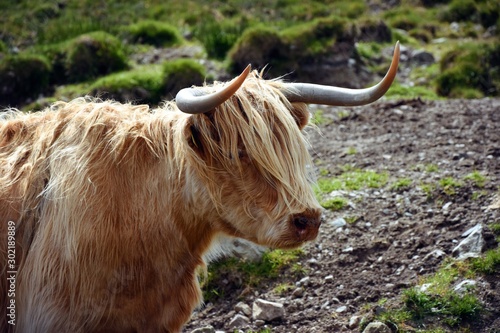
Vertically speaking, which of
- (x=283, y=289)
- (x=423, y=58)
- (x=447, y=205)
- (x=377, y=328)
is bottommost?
(x=423, y=58)

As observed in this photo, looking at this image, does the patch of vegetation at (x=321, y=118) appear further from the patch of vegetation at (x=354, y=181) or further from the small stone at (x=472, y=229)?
the small stone at (x=472, y=229)

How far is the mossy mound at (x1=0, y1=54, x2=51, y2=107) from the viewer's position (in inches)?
436

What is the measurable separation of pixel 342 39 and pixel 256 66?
1572 mm

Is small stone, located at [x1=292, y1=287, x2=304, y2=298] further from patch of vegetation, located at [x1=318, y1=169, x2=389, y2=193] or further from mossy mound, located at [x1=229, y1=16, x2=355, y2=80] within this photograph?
mossy mound, located at [x1=229, y1=16, x2=355, y2=80]

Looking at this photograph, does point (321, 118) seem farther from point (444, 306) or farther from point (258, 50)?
point (444, 306)

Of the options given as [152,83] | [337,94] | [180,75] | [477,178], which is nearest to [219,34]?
[180,75]

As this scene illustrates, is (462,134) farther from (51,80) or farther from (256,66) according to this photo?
(51,80)

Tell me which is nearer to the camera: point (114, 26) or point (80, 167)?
point (80, 167)

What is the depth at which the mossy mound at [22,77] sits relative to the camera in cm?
1106

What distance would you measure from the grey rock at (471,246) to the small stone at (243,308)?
5.62 ft

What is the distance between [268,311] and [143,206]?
1672 millimetres

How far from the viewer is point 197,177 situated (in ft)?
15.1

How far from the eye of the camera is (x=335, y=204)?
708 cm

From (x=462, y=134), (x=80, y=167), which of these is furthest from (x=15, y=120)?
(x=462, y=134)
